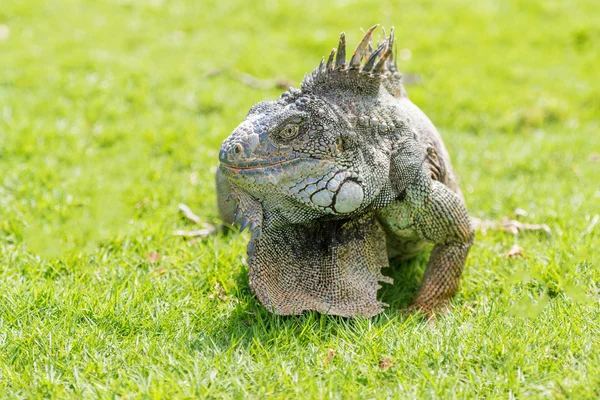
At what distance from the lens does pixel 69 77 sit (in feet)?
29.4

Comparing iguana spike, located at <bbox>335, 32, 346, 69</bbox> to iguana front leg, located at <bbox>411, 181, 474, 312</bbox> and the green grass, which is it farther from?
the green grass

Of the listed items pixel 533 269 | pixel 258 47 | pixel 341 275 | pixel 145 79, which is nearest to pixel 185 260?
pixel 341 275

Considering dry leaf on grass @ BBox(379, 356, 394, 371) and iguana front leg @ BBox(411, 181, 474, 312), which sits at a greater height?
iguana front leg @ BBox(411, 181, 474, 312)

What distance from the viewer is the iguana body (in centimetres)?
386

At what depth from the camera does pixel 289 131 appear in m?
3.88

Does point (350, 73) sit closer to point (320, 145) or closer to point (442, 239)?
point (320, 145)

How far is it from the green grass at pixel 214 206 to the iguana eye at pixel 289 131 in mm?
1246

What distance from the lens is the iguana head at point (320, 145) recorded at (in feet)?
12.5

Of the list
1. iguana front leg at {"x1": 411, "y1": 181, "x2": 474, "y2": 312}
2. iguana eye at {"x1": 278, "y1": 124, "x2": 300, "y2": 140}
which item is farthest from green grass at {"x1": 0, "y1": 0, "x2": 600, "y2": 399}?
iguana eye at {"x1": 278, "y1": 124, "x2": 300, "y2": 140}

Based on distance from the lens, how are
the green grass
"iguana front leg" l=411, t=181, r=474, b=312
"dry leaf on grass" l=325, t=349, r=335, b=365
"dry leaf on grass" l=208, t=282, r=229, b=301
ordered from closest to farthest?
the green grass → "dry leaf on grass" l=325, t=349, r=335, b=365 → "iguana front leg" l=411, t=181, r=474, b=312 → "dry leaf on grass" l=208, t=282, r=229, b=301

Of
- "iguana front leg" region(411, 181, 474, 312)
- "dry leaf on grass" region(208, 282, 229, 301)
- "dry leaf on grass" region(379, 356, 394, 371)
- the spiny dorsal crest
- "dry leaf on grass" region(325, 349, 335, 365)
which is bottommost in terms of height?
"dry leaf on grass" region(208, 282, 229, 301)

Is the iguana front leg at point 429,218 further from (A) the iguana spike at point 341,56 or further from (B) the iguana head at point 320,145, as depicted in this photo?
(A) the iguana spike at point 341,56

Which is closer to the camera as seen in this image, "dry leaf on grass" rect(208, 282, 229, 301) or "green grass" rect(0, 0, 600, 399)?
"green grass" rect(0, 0, 600, 399)

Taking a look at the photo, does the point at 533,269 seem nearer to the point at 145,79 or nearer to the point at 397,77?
the point at 397,77
